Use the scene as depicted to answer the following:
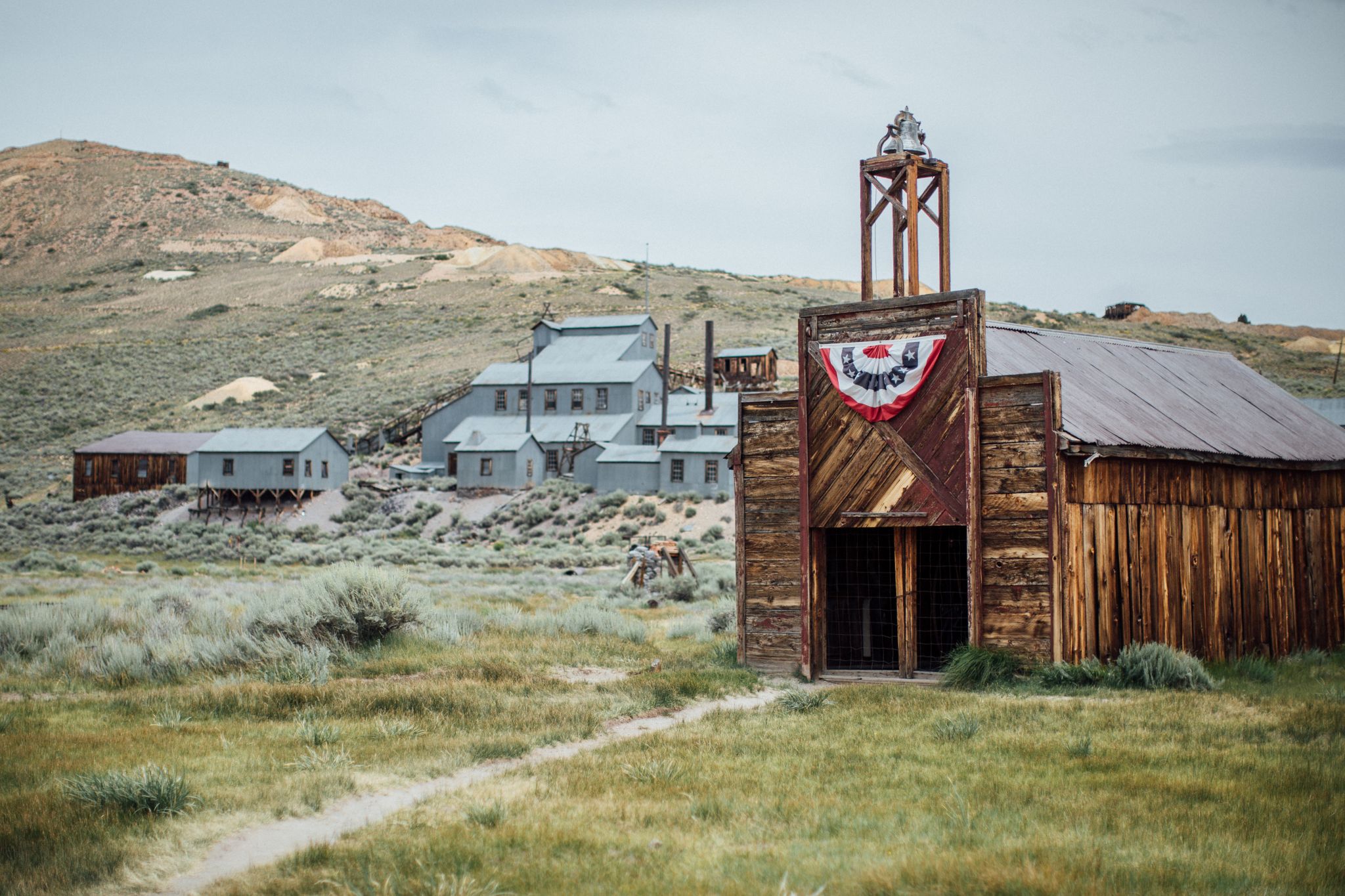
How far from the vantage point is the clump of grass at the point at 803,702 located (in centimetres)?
1127

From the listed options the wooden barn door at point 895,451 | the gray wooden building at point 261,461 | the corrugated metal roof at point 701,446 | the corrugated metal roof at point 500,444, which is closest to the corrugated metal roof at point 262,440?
the gray wooden building at point 261,461

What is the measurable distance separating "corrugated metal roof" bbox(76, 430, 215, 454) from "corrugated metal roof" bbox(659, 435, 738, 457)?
23.6m

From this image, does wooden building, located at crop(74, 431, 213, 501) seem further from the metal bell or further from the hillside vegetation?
the metal bell

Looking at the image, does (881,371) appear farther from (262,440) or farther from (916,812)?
(262,440)

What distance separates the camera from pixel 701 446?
2032 inches

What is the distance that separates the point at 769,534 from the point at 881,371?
2379mm

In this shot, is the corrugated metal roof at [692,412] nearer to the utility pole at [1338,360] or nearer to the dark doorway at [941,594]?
the utility pole at [1338,360]

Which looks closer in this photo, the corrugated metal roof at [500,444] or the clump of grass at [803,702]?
the clump of grass at [803,702]

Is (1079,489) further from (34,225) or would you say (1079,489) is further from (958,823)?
(34,225)

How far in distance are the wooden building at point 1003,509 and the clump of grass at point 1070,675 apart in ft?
0.58

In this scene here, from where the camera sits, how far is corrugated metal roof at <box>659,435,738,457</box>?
50906 millimetres

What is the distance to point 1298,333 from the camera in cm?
10331

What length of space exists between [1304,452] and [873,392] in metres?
7.05

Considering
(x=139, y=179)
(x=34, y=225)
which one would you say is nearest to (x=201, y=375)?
(x=34, y=225)
